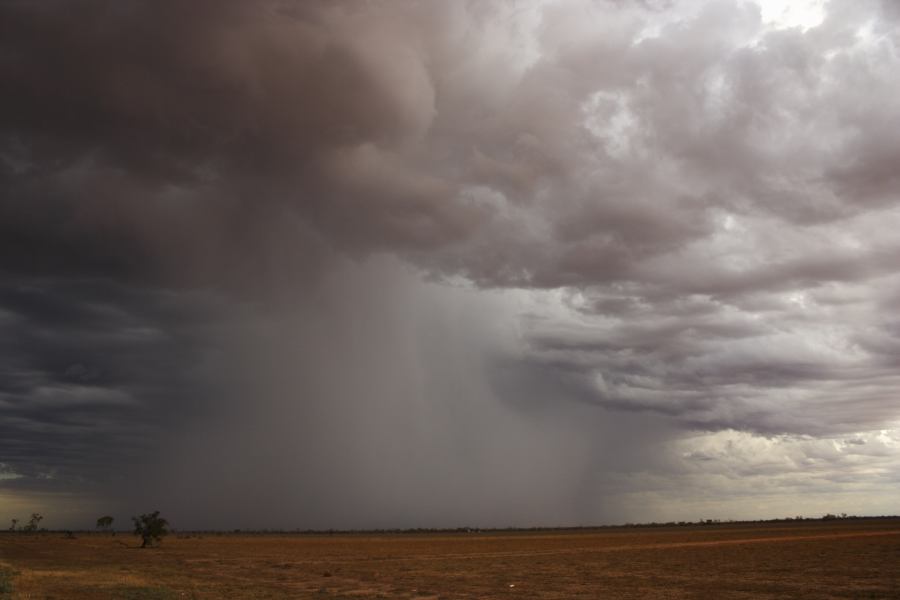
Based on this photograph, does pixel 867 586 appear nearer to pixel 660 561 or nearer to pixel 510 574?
pixel 510 574

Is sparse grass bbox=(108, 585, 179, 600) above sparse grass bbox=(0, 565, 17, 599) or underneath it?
underneath

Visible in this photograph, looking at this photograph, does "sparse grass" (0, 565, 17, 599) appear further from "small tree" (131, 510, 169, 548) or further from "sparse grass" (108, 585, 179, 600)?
"small tree" (131, 510, 169, 548)

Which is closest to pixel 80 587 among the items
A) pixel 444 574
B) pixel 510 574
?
pixel 444 574

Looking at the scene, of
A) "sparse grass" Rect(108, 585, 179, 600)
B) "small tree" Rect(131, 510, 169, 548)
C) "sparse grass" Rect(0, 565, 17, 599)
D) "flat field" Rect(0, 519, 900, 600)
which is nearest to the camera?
"sparse grass" Rect(0, 565, 17, 599)

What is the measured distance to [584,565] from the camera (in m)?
67.8

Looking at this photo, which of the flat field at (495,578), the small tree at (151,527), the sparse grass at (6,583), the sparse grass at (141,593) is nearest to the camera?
the sparse grass at (6,583)

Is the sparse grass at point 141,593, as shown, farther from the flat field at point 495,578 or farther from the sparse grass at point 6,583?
the sparse grass at point 6,583

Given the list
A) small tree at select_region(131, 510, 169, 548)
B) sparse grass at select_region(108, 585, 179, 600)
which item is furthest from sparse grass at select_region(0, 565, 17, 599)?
small tree at select_region(131, 510, 169, 548)

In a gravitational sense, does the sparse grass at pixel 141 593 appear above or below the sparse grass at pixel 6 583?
below

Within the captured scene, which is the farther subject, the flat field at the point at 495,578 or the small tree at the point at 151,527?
the small tree at the point at 151,527

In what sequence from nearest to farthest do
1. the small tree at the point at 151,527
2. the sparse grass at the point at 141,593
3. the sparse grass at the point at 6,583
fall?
1. the sparse grass at the point at 6,583
2. the sparse grass at the point at 141,593
3. the small tree at the point at 151,527

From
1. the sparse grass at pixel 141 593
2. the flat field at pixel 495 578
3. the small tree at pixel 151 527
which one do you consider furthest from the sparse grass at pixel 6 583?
the small tree at pixel 151 527

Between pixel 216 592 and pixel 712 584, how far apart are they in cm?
3140

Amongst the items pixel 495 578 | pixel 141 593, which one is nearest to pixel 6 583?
pixel 141 593
